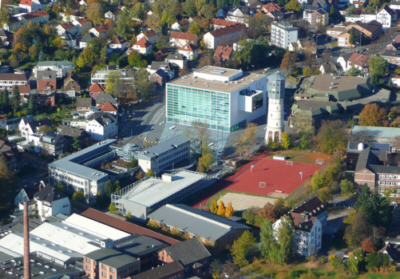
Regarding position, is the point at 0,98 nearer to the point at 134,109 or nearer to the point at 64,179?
the point at 134,109

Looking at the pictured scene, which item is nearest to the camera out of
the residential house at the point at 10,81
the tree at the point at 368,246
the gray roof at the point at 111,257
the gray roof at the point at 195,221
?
the gray roof at the point at 111,257

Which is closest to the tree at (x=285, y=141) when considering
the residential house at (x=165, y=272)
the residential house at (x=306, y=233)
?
the residential house at (x=306, y=233)

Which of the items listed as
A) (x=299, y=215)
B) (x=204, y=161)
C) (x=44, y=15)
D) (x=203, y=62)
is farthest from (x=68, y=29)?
(x=299, y=215)

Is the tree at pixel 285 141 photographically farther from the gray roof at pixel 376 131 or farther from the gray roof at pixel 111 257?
the gray roof at pixel 111 257

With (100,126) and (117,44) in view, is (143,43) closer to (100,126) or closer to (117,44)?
(117,44)

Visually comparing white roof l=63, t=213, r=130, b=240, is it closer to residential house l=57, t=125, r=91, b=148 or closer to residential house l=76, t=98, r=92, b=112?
residential house l=57, t=125, r=91, b=148
